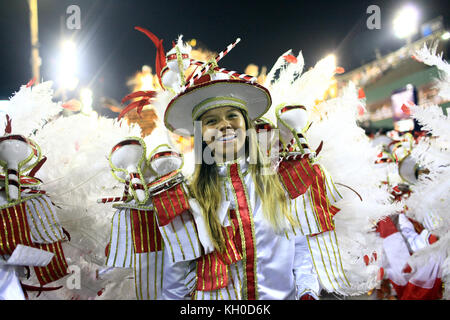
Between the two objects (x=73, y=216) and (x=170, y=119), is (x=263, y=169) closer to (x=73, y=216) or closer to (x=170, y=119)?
(x=170, y=119)

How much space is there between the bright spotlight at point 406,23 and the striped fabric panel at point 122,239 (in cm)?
1524

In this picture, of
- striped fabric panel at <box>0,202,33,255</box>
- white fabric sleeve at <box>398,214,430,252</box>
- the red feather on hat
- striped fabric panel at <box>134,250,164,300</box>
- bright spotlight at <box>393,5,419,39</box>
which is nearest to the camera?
striped fabric panel at <box>0,202,33,255</box>

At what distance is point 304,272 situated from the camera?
1775mm

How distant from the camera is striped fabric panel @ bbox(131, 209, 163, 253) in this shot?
1.65 metres

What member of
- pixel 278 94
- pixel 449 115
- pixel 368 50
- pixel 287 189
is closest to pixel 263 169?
pixel 287 189

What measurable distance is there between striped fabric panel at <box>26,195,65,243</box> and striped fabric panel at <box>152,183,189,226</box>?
63 centimetres

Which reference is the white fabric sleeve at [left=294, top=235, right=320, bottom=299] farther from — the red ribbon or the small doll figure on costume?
the red ribbon

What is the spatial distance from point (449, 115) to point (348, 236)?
958 mm

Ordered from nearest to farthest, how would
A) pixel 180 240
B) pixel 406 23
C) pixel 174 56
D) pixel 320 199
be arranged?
pixel 180 240 → pixel 320 199 → pixel 174 56 → pixel 406 23

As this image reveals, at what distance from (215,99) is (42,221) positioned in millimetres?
1164

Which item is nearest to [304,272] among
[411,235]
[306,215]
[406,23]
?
[306,215]

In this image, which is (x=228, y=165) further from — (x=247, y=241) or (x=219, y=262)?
(x=219, y=262)

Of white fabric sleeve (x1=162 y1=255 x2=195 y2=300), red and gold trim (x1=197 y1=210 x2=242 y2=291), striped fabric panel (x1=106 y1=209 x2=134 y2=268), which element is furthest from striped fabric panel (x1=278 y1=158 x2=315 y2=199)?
striped fabric panel (x1=106 y1=209 x2=134 y2=268)
